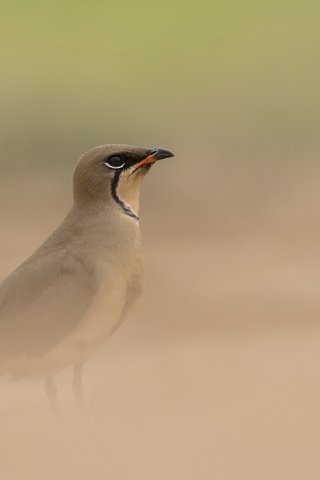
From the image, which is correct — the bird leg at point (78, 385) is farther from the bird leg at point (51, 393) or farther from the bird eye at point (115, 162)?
the bird eye at point (115, 162)

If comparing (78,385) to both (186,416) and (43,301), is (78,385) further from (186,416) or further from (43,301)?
(186,416)

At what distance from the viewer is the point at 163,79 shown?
15336 millimetres

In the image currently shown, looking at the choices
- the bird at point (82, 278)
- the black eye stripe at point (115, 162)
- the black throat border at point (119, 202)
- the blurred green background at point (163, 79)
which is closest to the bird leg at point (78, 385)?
the bird at point (82, 278)

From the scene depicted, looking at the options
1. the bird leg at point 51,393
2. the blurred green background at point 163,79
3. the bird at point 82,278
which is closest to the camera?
the bird leg at point 51,393

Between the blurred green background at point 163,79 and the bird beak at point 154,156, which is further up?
the blurred green background at point 163,79

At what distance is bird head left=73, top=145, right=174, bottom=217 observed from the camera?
459 cm

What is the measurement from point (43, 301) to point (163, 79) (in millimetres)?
10806

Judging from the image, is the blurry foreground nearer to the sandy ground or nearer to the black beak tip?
the sandy ground

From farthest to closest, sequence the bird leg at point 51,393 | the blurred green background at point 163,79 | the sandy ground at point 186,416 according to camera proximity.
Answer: the blurred green background at point 163,79, the bird leg at point 51,393, the sandy ground at point 186,416

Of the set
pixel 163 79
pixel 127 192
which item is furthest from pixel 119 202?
pixel 163 79

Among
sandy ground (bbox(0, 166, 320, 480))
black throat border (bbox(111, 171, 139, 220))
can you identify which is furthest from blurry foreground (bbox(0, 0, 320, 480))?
black throat border (bbox(111, 171, 139, 220))

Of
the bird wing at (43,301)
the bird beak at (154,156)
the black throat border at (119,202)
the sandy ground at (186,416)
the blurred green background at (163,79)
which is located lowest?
the sandy ground at (186,416)

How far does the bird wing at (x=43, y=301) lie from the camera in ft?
15.1

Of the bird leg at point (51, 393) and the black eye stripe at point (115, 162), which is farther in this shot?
the black eye stripe at point (115, 162)
